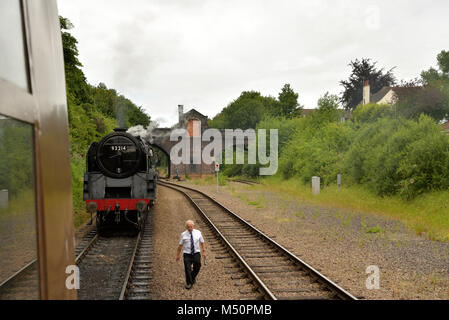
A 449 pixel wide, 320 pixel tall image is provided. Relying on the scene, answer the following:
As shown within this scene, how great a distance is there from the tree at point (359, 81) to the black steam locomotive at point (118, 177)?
56.3 meters

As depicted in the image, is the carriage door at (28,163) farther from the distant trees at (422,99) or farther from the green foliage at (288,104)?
the green foliage at (288,104)

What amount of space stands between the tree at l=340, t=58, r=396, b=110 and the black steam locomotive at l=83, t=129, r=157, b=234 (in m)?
56.3

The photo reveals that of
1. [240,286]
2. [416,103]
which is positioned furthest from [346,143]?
[240,286]

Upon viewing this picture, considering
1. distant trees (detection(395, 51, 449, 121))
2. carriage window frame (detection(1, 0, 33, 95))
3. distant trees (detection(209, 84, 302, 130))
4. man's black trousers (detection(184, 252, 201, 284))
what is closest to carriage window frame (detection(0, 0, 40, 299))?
carriage window frame (detection(1, 0, 33, 95))

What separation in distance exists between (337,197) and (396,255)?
11034mm

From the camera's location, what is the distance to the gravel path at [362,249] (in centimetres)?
724

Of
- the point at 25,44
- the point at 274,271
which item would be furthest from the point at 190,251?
the point at 25,44

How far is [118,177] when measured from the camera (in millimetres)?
12055

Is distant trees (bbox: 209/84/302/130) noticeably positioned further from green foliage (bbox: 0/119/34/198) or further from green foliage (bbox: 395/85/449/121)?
green foliage (bbox: 0/119/34/198)

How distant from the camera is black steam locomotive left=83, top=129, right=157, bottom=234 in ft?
39.0

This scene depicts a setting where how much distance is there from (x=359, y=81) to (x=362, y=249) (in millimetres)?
57766
